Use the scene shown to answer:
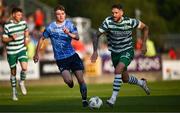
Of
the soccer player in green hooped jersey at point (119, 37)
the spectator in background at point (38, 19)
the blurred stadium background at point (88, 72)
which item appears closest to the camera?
the soccer player in green hooped jersey at point (119, 37)

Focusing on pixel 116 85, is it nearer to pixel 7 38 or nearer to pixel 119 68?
pixel 119 68

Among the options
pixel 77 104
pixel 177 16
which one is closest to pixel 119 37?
pixel 77 104

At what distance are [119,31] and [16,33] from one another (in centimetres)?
503

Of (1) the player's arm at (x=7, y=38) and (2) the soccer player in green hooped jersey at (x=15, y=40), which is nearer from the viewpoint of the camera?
(2) the soccer player in green hooped jersey at (x=15, y=40)

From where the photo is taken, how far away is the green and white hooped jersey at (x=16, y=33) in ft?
→ 78.9

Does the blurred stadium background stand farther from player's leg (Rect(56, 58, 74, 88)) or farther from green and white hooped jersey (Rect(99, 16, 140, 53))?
green and white hooped jersey (Rect(99, 16, 140, 53))

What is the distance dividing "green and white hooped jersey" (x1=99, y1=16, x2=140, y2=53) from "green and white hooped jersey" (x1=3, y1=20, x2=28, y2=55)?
4535 mm

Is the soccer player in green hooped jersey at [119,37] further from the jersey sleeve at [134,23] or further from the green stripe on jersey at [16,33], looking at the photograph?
the green stripe on jersey at [16,33]

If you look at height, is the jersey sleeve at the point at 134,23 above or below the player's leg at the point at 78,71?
above

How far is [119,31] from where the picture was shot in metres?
19.9

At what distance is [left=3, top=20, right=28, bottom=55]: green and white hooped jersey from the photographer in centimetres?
2406

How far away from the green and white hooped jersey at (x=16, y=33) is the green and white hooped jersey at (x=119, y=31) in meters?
4.54

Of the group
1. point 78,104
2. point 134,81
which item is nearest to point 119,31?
point 134,81

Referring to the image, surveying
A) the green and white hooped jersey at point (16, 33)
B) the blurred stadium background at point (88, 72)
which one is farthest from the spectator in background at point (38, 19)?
the green and white hooped jersey at point (16, 33)
